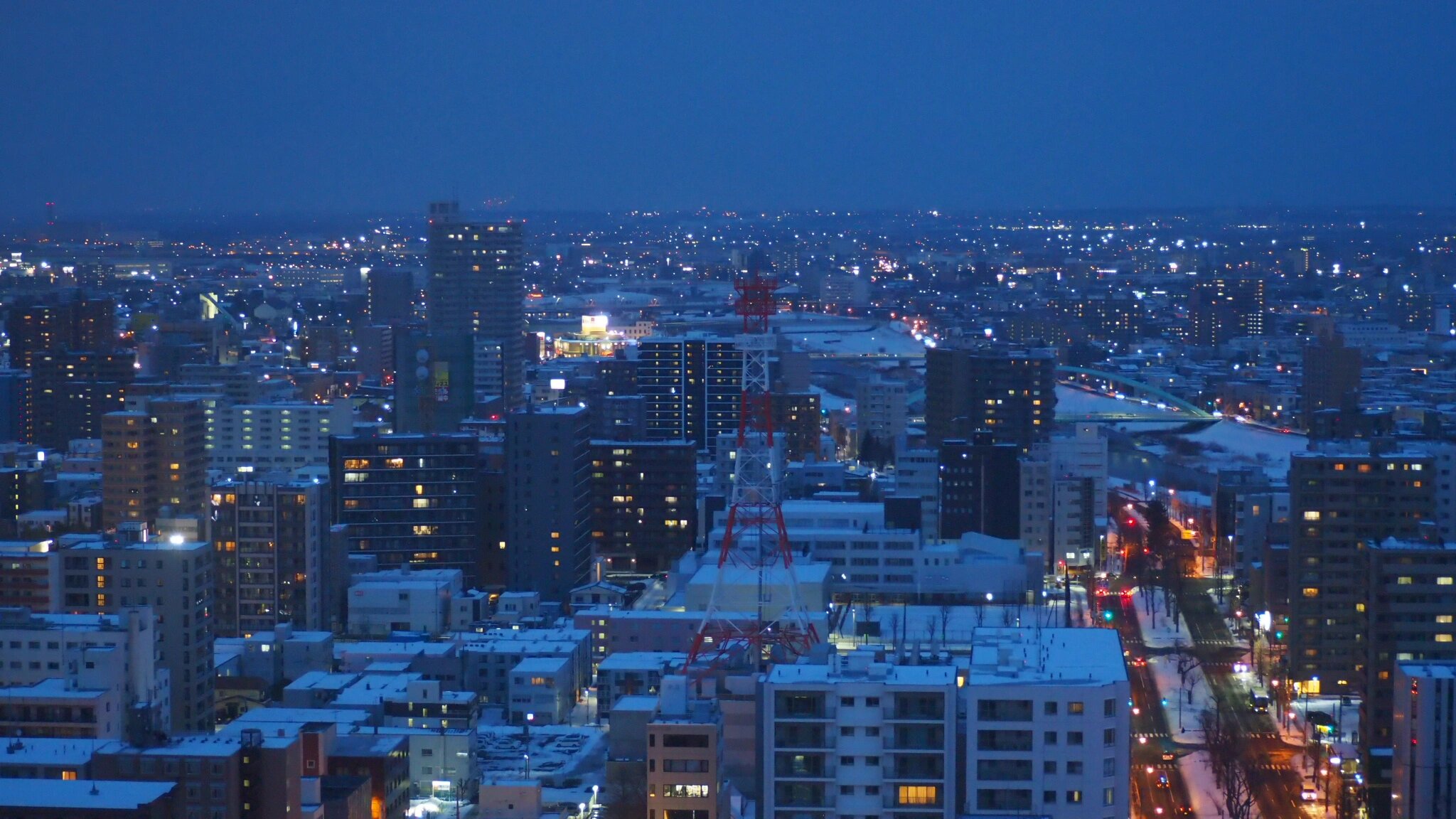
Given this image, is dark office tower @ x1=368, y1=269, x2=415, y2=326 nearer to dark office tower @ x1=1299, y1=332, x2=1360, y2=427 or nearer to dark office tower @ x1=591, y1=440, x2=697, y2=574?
dark office tower @ x1=1299, y1=332, x2=1360, y2=427

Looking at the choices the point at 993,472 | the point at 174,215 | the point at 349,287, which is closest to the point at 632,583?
the point at 993,472

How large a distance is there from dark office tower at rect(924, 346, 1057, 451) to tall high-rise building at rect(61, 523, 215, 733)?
961 centimetres

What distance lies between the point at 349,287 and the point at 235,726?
28.1 metres

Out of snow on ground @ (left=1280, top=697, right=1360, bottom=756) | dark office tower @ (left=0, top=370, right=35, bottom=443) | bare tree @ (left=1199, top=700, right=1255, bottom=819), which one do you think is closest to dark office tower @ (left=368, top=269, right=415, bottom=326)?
dark office tower @ (left=0, top=370, right=35, bottom=443)

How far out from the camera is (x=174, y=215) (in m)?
22.7

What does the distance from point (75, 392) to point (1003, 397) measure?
858 centimetres

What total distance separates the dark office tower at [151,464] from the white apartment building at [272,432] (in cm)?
362

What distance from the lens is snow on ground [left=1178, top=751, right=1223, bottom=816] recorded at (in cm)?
799

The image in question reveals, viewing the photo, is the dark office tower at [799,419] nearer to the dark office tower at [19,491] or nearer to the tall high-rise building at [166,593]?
the dark office tower at [19,491]

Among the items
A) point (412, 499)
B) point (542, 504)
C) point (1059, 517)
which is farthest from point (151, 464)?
point (1059, 517)

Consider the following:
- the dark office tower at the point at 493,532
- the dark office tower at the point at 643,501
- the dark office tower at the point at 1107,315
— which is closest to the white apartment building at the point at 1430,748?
the dark office tower at the point at 493,532

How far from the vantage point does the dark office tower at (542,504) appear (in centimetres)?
1284

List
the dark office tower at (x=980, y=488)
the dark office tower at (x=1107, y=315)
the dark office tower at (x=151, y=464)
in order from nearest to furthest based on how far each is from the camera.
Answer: the dark office tower at (x=151, y=464), the dark office tower at (x=980, y=488), the dark office tower at (x=1107, y=315)

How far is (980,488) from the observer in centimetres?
1459
